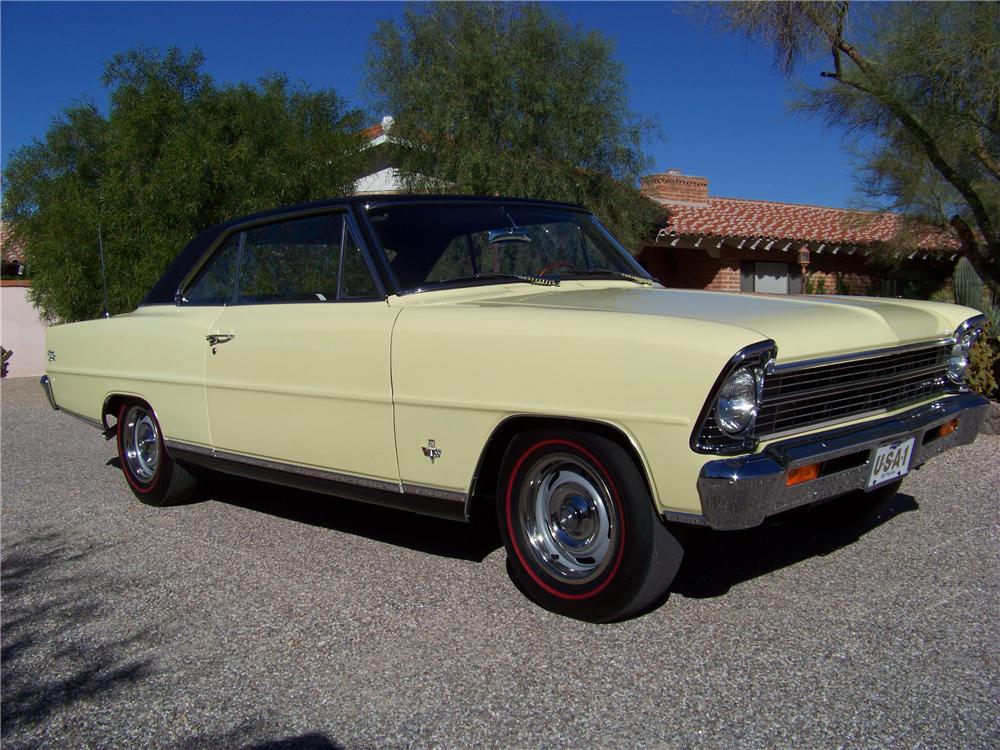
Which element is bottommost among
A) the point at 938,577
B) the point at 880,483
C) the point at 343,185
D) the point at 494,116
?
the point at 938,577

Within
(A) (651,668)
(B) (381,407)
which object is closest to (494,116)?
(B) (381,407)

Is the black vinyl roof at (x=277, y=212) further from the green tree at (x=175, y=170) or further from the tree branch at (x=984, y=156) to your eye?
the tree branch at (x=984, y=156)

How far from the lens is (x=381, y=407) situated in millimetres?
4027

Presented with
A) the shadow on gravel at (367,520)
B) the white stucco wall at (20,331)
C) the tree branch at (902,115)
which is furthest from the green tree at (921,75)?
the white stucco wall at (20,331)

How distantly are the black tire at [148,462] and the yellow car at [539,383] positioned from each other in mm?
225

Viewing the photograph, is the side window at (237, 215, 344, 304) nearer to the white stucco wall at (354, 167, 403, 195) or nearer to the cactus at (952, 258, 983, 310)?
the cactus at (952, 258, 983, 310)

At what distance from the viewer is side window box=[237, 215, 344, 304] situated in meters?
4.52

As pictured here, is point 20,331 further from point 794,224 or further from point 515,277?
point 794,224

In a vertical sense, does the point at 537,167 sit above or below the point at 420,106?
below

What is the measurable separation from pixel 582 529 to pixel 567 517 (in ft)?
0.24

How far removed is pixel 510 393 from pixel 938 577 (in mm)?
2014

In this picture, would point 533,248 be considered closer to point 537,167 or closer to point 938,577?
point 938,577

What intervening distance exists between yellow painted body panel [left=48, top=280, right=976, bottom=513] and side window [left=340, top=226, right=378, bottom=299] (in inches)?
2.9

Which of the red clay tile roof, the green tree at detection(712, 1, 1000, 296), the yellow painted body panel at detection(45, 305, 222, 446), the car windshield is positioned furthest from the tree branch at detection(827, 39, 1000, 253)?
the yellow painted body panel at detection(45, 305, 222, 446)
